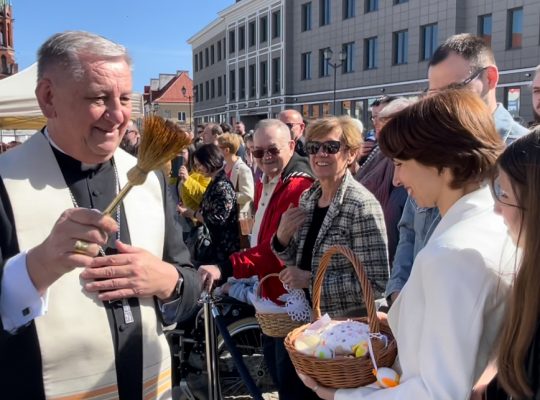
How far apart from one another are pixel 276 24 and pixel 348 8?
8.32 m

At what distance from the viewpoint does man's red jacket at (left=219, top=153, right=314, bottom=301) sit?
359cm

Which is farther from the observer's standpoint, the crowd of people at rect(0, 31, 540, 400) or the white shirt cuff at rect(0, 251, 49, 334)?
the white shirt cuff at rect(0, 251, 49, 334)

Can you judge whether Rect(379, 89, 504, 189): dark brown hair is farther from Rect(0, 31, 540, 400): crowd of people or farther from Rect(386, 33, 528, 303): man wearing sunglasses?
Rect(386, 33, 528, 303): man wearing sunglasses

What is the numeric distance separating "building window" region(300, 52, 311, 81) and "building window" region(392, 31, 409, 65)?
9.08 m

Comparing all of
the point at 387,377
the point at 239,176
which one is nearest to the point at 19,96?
the point at 239,176

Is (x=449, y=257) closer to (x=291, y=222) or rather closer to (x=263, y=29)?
(x=291, y=222)

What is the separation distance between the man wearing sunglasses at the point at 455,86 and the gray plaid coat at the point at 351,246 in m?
0.16

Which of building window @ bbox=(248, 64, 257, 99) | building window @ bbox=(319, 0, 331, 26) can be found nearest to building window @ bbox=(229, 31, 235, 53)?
building window @ bbox=(248, 64, 257, 99)

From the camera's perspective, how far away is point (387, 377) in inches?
67.7

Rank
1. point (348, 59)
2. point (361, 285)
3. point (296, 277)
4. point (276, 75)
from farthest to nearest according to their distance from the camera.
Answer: point (276, 75) < point (348, 59) < point (296, 277) < point (361, 285)

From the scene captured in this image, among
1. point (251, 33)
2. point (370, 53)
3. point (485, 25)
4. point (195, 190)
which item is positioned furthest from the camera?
point (251, 33)

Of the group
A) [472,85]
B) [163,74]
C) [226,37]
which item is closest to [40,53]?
[472,85]

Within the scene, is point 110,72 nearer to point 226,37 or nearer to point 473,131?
point 473,131

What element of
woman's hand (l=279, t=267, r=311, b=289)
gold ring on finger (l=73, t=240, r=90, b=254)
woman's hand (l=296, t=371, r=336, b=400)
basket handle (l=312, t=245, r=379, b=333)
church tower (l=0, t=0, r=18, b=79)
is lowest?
woman's hand (l=296, t=371, r=336, b=400)
